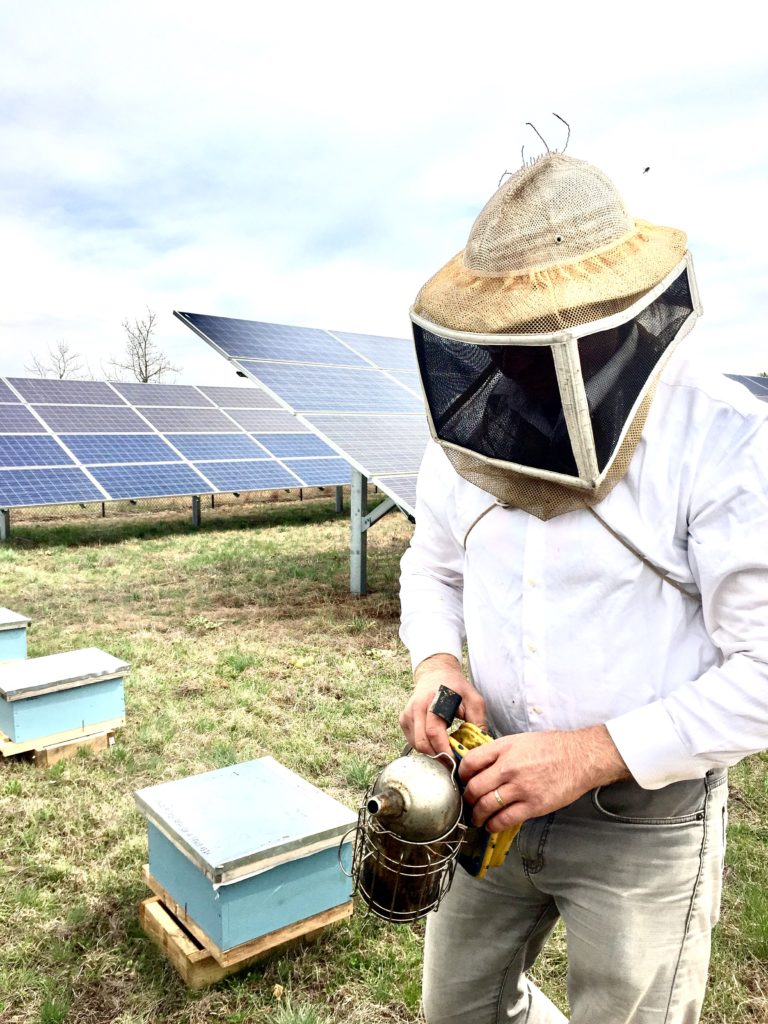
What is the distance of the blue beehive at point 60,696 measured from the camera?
15.7 feet

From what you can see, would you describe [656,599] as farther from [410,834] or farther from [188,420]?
[188,420]

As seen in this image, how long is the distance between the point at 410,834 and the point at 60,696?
3922mm

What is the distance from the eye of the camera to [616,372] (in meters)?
1.57

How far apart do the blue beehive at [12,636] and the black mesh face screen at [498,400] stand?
480cm

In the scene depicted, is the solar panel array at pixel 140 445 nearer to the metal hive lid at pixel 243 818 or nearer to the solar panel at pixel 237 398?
the solar panel at pixel 237 398

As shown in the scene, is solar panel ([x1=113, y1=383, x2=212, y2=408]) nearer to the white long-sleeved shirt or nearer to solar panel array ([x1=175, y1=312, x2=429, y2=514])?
solar panel array ([x1=175, y1=312, x2=429, y2=514])

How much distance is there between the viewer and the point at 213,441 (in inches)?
611

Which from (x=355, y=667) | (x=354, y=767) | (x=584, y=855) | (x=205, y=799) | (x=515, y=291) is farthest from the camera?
(x=355, y=667)

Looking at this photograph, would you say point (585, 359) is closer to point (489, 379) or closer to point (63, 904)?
point (489, 379)

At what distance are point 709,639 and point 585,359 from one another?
64 cm

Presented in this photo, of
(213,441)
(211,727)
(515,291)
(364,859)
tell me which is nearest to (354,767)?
(211,727)

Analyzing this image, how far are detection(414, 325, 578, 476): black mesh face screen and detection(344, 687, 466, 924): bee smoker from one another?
Answer: 0.68 meters

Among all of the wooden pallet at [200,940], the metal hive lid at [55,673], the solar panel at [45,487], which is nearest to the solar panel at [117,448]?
the solar panel at [45,487]

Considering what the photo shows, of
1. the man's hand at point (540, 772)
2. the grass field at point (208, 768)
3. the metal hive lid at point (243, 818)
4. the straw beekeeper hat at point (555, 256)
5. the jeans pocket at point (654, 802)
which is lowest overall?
the grass field at point (208, 768)
